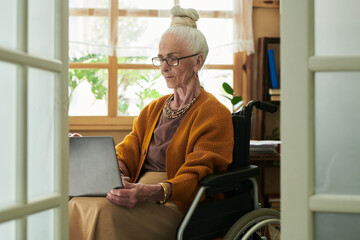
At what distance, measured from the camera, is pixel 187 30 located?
1835 mm

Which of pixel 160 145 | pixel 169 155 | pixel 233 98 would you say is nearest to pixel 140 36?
pixel 233 98

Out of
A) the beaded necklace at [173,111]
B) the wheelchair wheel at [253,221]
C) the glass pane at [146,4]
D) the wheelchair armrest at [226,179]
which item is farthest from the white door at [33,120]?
the glass pane at [146,4]

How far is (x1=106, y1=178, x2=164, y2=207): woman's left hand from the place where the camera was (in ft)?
4.85

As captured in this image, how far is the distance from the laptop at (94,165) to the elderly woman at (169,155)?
42 mm

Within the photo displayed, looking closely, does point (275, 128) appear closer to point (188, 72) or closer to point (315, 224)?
point (188, 72)

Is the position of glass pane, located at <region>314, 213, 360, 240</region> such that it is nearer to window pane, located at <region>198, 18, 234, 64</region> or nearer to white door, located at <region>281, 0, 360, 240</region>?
white door, located at <region>281, 0, 360, 240</region>

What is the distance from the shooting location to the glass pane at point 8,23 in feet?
3.07

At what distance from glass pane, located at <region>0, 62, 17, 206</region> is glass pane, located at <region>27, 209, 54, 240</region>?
86 mm

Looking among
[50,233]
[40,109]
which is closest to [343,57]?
[40,109]

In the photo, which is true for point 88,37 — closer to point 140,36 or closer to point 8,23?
point 140,36

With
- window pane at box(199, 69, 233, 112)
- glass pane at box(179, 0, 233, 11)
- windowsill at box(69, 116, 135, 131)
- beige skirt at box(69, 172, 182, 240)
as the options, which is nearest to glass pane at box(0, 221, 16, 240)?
beige skirt at box(69, 172, 182, 240)

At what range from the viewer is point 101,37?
134 inches

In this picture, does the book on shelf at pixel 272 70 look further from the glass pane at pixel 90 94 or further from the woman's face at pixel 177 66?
the woman's face at pixel 177 66

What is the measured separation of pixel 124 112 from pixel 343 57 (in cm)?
264
